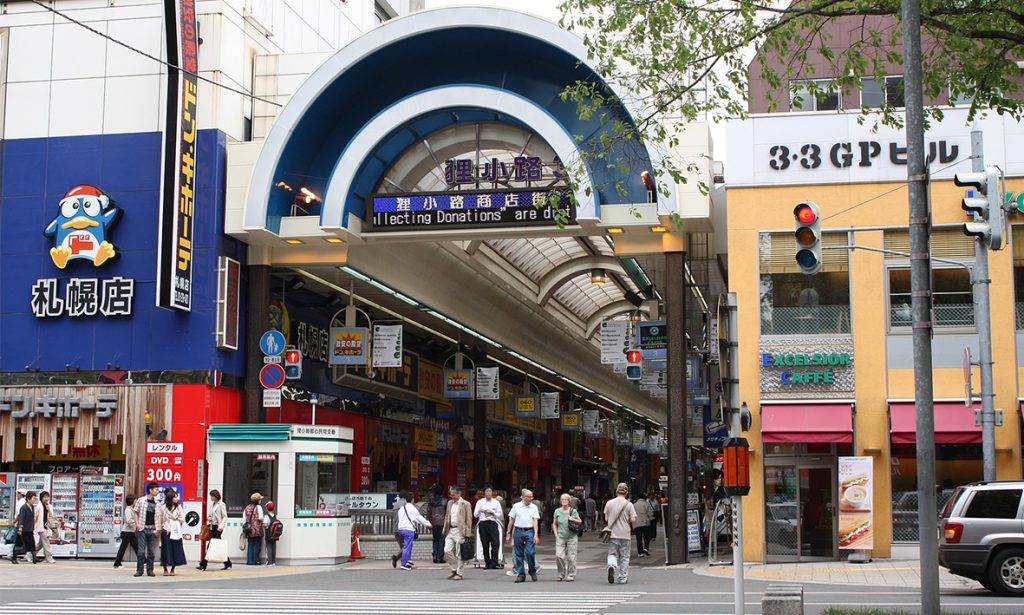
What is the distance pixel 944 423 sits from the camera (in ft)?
84.8

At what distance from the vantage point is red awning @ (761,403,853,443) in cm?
2616

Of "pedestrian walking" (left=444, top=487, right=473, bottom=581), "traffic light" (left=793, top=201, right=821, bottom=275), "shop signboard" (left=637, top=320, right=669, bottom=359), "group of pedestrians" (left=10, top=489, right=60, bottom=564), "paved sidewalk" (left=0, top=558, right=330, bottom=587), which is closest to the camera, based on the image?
"traffic light" (left=793, top=201, right=821, bottom=275)

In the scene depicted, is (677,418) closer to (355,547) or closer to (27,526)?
(355,547)

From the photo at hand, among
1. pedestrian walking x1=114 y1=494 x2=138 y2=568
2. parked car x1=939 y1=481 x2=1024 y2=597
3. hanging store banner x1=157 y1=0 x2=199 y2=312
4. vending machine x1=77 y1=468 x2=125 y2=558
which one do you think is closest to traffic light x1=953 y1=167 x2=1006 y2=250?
parked car x1=939 y1=481 x2=1024 y2=597

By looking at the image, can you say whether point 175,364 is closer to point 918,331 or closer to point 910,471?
point 910,471

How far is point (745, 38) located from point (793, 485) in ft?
45.1

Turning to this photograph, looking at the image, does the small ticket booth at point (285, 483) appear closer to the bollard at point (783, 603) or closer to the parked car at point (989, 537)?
the parked car at point (989, 537)

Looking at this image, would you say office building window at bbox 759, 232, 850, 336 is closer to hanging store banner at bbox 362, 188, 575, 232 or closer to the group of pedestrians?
hanging store banner at bbox 362, 188, 575, 232

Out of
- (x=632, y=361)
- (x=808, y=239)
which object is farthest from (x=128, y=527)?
(x=808, y=239)

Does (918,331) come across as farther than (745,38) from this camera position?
No

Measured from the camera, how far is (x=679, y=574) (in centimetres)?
2422

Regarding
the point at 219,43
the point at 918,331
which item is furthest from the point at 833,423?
the point at 219,43

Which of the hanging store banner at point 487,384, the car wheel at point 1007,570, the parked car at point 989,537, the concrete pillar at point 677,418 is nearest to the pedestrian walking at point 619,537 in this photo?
the concrete pillar at point 677,418

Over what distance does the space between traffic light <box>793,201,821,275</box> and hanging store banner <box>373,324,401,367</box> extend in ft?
59.0
